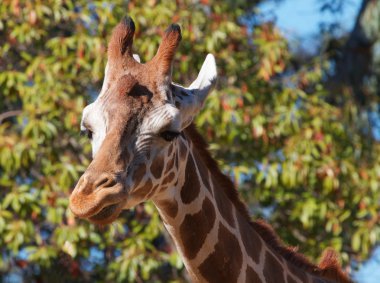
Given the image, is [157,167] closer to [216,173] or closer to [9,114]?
[216,173]

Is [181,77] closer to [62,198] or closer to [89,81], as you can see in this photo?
[89,81]

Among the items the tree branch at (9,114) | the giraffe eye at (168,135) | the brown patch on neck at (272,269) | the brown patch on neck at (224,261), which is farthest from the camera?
the tree branch at (9,114)

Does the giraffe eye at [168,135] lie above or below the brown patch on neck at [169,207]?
above

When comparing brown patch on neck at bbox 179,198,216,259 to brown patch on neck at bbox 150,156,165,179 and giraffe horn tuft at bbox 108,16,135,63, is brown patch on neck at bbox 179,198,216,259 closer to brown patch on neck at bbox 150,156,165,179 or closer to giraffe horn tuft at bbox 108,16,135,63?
brown patch on neck at bbox 150,156,165,179

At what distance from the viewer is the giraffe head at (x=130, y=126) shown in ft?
14.4

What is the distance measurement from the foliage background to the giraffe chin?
463 centimetres

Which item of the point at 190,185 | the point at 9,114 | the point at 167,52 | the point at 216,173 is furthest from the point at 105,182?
the point at 9,114

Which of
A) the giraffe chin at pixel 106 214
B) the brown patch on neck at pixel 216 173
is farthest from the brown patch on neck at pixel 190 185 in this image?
the giraffe chin at pixel 106 214

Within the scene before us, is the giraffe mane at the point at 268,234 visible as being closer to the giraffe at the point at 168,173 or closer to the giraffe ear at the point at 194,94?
the giraffe at the point at 168,173

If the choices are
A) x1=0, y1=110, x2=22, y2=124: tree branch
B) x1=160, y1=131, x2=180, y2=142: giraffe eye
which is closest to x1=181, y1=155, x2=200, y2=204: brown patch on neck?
x1=160, y1=131, x2=180, y2=142: giraffe eye

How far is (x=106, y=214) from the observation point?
4441 millimetres

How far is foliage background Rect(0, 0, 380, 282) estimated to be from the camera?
9.34 m

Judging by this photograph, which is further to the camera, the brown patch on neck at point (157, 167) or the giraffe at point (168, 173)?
the brown patch on neck at point (157, 167)

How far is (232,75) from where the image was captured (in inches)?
397
